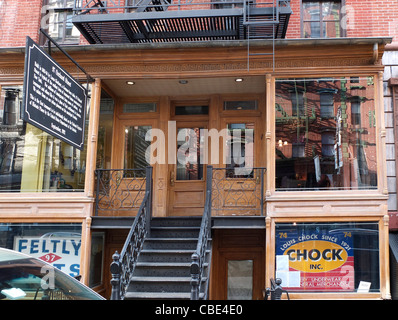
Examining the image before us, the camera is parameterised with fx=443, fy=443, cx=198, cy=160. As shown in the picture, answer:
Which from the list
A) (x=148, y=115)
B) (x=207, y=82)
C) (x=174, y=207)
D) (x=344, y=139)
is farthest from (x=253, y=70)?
(x=174, y=207)

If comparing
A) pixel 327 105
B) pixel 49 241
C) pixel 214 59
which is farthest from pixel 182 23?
pixel 49 241

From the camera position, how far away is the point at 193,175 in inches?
430

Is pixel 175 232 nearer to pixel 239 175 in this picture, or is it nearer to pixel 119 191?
pixel 119 191

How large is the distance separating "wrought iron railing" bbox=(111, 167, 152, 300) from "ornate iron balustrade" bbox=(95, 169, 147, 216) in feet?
1.69

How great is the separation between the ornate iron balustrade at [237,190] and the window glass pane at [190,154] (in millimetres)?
675

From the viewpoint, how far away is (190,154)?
11016 mm

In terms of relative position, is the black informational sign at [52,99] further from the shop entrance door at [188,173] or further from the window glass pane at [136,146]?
the shop entrance door at [188,173]

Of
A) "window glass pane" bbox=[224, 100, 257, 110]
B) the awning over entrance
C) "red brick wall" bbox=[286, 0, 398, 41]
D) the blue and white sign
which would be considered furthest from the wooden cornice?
the blue and white sign

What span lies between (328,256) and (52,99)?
6.00m

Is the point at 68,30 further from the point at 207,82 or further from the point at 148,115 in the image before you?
the point at 207,82

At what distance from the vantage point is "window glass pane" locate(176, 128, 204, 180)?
10.9 meters

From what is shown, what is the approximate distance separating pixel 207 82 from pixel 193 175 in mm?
2318
